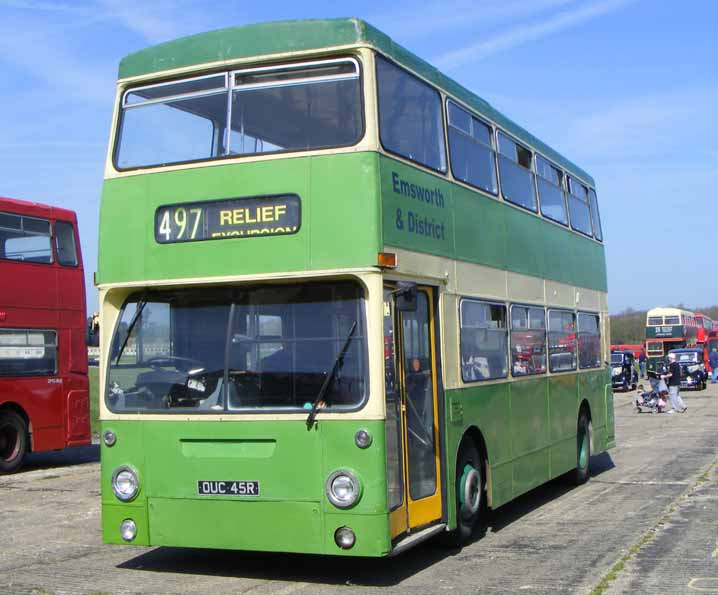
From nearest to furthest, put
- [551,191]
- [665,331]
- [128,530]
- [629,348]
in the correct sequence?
[128,530] → [551,191] → [665,331] → [629,348]

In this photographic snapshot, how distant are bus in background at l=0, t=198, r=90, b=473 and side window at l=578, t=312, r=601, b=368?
886cm

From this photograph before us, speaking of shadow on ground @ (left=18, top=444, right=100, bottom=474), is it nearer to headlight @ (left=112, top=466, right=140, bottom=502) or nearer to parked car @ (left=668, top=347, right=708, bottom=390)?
headlight @ (left=112, top=466, right=140, bottom=502)

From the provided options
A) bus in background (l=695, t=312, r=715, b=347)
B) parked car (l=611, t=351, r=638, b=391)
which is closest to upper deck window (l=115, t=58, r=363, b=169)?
parked car (l=611, t=351, r=638, b=391)

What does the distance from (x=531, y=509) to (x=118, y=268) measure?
20.3 feet

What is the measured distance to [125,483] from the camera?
830cm

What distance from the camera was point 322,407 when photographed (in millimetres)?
7719

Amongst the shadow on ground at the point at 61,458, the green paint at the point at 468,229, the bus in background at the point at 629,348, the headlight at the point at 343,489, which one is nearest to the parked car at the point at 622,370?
the bus in background at the point at 629,348

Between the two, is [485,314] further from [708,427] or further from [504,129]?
[708,427]

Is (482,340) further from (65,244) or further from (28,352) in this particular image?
(65,244)

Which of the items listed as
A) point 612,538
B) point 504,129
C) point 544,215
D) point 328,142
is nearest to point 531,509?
point 612,538

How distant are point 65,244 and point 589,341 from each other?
30.6 ft

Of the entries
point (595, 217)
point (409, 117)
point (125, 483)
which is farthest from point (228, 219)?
point (595, 217)

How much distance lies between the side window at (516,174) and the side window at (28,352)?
921cm

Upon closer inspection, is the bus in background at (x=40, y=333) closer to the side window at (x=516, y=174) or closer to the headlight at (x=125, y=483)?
the side window at (x=516, y=174)
